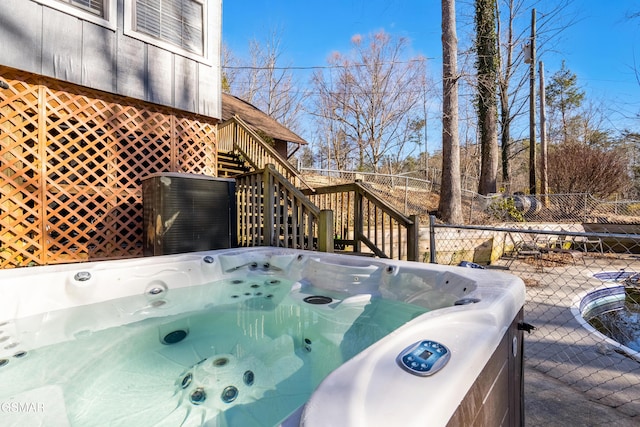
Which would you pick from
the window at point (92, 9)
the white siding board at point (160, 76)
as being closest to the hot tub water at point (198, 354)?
the white siding board at point (160, 76)

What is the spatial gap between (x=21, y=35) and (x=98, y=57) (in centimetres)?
74

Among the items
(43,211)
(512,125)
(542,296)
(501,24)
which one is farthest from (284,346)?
(512,125)

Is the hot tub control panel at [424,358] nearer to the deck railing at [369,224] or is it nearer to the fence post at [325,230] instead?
the fence post at [325,230]

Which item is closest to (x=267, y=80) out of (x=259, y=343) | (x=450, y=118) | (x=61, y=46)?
(x=450, y=118)

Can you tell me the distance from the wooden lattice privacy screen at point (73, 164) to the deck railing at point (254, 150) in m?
1.19

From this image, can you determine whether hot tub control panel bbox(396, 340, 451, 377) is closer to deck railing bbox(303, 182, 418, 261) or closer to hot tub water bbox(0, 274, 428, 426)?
hot tub water bbox(0, 274, 428, 426)

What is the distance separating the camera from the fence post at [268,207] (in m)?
3.81

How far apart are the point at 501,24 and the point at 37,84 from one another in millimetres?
14362

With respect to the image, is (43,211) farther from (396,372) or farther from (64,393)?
(396,372)

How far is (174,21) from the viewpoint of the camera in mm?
4770

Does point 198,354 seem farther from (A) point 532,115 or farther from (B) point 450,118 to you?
(A) point 532,115

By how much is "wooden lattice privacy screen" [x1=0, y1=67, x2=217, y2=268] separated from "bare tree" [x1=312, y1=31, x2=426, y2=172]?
1207 centimetres

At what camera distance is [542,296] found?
167 inches

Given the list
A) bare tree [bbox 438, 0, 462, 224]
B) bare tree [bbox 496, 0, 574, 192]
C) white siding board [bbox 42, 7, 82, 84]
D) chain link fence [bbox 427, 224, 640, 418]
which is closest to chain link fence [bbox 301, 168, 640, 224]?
chain link fence [bbox 427, 224, 640, 418]
